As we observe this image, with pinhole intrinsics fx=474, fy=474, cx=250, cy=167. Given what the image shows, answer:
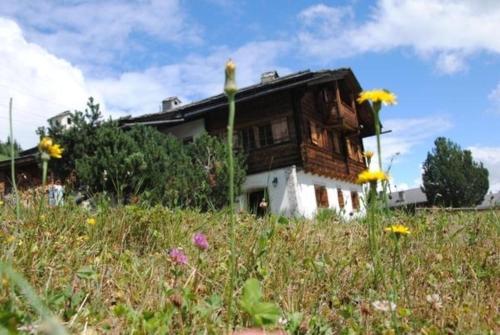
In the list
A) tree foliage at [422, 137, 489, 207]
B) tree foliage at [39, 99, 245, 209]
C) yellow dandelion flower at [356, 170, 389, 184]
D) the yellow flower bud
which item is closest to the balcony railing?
tree foliage at [39, 99, 245, 209]

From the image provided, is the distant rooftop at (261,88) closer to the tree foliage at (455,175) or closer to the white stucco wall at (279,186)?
the white stucco wall at (279,186)

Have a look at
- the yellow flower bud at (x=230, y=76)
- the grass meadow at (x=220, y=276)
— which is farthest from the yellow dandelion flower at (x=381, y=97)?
the grass meadow at (x=220, y=276)

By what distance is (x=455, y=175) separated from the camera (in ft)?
153

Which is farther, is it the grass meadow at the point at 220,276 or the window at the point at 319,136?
the window at the point at 319,136

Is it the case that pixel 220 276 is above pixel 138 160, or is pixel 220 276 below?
below

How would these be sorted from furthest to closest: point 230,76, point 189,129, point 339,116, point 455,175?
point 455,175, point 189,129, point 339,116, point 230,76

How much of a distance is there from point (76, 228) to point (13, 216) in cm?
Result: 62

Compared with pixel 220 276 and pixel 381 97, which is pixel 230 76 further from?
pixel 220 276

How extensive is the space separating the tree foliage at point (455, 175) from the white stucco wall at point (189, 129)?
3081 centimetres

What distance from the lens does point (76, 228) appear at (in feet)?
10.2

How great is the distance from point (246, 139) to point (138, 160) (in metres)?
8.07

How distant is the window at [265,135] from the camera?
19844 mm

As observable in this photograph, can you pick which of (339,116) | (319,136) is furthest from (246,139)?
(339,116)

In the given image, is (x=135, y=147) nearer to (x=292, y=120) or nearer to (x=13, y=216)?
(x=292, y=120)
